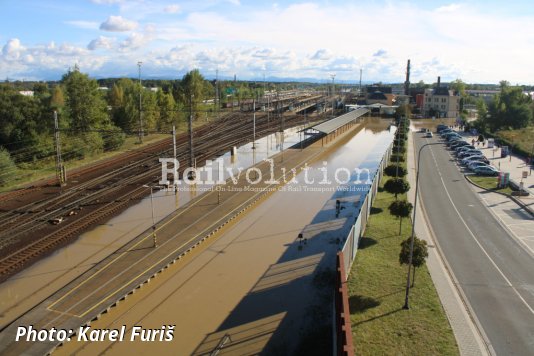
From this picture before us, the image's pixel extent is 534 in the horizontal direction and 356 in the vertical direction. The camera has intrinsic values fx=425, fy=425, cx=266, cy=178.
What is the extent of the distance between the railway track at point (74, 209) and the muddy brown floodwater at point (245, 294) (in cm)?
598

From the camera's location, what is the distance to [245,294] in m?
13.6

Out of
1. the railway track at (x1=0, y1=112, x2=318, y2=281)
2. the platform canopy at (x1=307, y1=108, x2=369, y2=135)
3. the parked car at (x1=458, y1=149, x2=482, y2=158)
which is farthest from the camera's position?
the platform canopy at (x1=307, y1=108, x2=369, y2=135)

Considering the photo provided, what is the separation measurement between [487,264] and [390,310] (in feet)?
16.9

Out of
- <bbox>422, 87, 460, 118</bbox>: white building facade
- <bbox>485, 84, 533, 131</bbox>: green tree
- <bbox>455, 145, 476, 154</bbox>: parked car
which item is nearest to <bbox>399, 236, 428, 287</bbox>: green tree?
<bbox>455, 145, 476, 154</bbox>: parked car

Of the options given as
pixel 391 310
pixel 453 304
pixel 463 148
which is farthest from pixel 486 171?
pixel 391 310

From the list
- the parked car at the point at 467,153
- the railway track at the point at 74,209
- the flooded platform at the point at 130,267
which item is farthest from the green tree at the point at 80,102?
the parked car at the point at 467,153

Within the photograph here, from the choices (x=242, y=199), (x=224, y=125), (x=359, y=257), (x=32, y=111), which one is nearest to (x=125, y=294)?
(x=359, y=257)

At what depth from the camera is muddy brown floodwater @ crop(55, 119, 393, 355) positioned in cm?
1115

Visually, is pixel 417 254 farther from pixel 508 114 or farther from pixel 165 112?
pixel 508 114

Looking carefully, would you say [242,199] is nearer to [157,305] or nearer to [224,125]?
[157,305]

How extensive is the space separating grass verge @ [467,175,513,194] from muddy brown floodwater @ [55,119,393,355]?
9534 millimetres

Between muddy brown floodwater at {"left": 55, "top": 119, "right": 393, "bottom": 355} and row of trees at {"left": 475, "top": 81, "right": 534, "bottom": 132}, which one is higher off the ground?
row of trees at {"left": 475, "top": 81, "right": 534, "bottom": 132}

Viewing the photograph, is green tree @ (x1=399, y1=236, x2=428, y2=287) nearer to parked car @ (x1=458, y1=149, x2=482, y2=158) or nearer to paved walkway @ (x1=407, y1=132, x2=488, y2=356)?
paved walkway @ (x1=407, y1=132, x2=488, y2=356)

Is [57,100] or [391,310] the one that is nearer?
[391,310]
